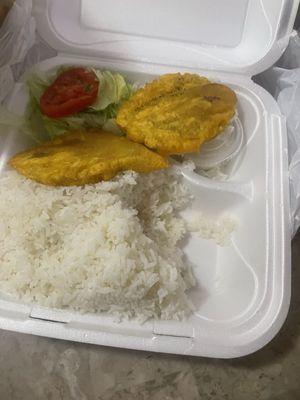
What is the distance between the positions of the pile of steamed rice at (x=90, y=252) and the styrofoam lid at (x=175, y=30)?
1.58 feet

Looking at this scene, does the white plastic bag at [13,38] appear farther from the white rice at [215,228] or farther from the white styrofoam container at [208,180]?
the white rice at [215,228]

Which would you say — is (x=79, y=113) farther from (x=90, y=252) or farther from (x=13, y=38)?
(x=90, y=252)

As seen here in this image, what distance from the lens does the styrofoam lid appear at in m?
1.62

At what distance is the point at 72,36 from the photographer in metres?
1.64

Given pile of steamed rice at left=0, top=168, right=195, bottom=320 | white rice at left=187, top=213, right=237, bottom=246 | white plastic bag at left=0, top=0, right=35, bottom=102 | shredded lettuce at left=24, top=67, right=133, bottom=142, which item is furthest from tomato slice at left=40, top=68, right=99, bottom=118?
white rice at left=187, top=213, right=237, bottom=246

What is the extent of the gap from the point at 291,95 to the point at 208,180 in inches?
15.6

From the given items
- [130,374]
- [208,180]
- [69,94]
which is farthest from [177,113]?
[130,374]

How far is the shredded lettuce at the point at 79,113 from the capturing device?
1.52 meters

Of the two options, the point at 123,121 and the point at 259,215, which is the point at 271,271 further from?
the point at 123,121

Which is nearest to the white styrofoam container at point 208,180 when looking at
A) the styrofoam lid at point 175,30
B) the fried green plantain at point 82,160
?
the styrofoam lid at point 175,30

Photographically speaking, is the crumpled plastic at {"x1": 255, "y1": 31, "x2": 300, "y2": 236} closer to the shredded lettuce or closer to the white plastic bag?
the shredded lettuce

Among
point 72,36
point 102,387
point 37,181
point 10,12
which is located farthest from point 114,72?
point 102,387

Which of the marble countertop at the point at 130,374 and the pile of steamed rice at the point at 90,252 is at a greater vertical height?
the pile of steamed rice at the point at 90,252

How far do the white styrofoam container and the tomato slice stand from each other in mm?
85
